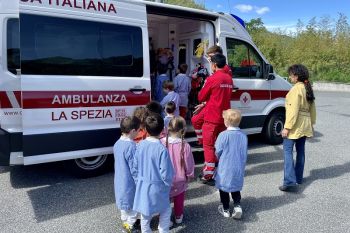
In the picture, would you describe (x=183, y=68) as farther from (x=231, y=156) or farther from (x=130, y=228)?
(x=130, y=228)

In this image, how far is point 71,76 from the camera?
430 centimetres

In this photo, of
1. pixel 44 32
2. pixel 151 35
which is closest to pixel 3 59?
pixel 44 32

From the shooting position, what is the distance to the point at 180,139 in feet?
11.4

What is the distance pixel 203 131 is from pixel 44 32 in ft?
8.09

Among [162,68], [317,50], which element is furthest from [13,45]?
[317,50]

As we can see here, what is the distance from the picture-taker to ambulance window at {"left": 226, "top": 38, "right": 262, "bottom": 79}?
6195 millimetres

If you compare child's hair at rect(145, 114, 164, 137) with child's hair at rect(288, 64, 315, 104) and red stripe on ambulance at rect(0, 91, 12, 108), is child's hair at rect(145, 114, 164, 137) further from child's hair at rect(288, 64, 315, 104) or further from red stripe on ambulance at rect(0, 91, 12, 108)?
child's hair at rect(288, 64, 315, 104)

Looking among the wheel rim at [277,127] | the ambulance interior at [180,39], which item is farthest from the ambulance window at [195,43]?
the wheel rim at [277,127]

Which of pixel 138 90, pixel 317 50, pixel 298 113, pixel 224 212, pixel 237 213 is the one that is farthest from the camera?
pixel 317 50

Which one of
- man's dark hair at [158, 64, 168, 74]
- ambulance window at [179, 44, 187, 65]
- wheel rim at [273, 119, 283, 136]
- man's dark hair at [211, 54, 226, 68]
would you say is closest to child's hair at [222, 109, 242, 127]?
man's dark hair at [211, 54, 226, 68]

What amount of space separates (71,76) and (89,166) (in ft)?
4.65

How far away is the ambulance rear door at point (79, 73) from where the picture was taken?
13.2 ft

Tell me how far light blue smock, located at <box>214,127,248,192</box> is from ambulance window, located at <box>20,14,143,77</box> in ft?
6.03

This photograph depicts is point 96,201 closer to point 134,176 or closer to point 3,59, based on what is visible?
point 134,176
